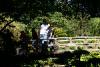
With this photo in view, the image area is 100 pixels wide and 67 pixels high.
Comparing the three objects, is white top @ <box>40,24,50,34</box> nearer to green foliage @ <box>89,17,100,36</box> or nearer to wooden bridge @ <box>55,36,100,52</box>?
wooden bridge @ <box>55,36,100,52</box>

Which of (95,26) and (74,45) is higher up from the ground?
(74,45)

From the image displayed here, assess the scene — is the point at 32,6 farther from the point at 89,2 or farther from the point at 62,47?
the point at 62,47

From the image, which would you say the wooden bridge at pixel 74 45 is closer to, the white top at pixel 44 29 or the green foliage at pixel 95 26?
the white top at pixel 44 29

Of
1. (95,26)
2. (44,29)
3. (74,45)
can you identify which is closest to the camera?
(74,45)

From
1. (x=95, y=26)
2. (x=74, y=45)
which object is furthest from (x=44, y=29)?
(x=95, y=26)

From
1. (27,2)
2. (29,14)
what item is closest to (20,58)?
(29,14)

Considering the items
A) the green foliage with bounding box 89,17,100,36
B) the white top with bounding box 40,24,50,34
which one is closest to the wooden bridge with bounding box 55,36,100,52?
the white top with bounding box 40,24,50,34

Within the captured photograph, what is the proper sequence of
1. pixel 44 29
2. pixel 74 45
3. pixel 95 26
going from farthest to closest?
1. pixel 95 26
2. pixel 44 29
3. pixel 74 45

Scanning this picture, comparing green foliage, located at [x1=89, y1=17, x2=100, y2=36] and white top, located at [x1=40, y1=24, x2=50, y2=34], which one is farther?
green foliage, located at [x1=89, y1=17, x2=100, y2=36]

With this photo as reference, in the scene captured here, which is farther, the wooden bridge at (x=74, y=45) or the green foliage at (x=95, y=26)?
the green foliage at (x=95, y=26)

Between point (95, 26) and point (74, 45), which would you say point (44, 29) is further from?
point (95, 26)

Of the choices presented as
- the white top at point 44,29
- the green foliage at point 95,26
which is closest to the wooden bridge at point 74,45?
the white top at point 44,29

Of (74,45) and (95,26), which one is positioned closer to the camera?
(74,45)

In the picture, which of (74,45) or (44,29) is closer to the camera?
(74,45)
